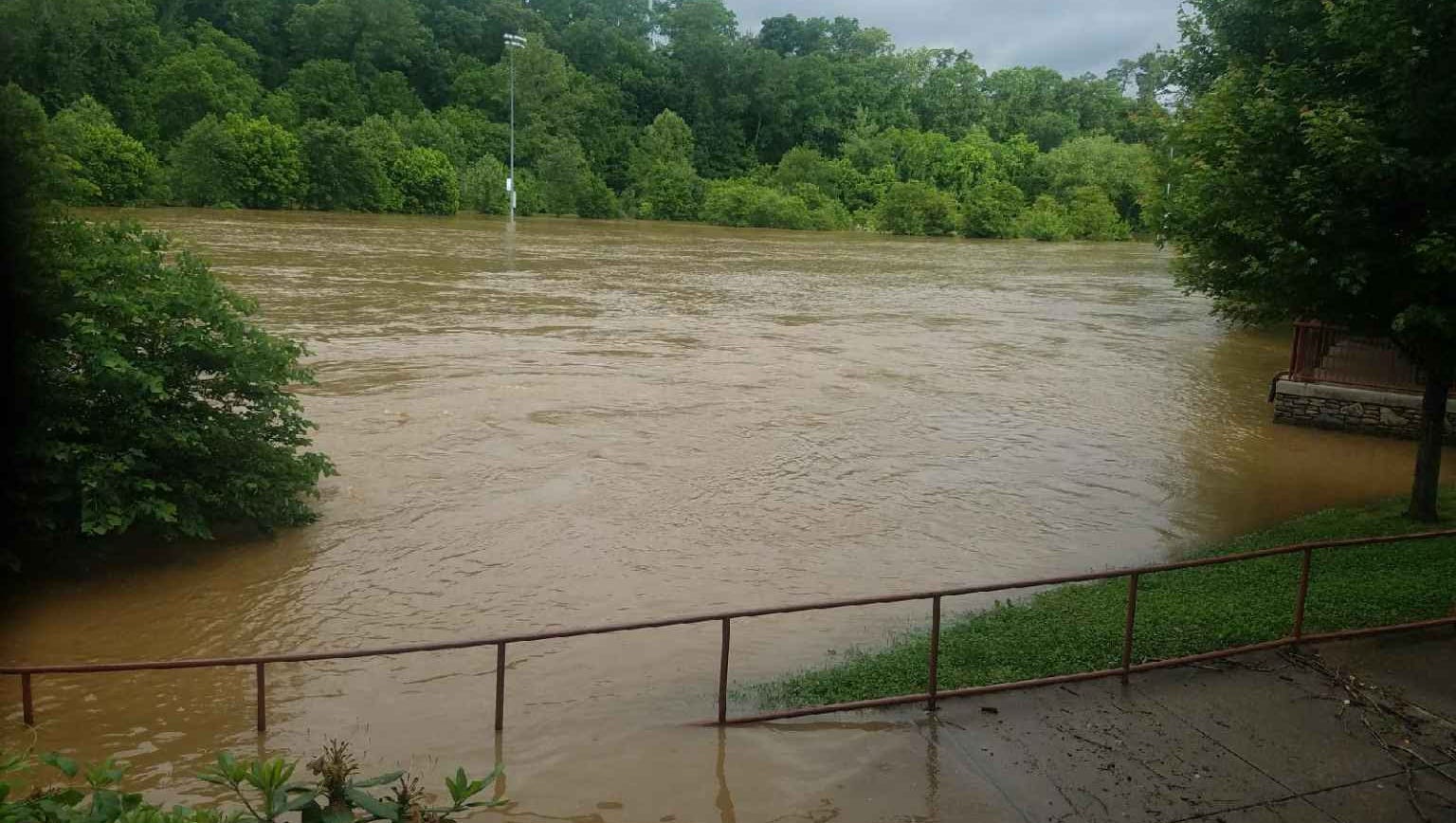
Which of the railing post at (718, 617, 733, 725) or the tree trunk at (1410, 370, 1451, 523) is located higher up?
the tree trunk at (1410, 370, 1451, 523)

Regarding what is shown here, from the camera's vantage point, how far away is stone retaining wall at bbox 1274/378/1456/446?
61.9ft

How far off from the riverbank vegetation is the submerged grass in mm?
6542

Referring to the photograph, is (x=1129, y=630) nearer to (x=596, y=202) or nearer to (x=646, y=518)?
(x=646, y=518)

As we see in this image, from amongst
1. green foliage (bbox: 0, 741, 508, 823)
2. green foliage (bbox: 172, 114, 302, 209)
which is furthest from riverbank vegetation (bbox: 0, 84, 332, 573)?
green foliage (bbox: 172, 114, 302, 209)

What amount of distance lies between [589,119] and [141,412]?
9335 cm

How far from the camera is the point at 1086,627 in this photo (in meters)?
9.58

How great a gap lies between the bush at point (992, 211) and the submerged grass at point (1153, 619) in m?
78.9

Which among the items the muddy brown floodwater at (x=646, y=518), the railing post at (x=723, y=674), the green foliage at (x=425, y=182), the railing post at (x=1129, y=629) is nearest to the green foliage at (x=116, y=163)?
the green foliage at (x=425, y=182)

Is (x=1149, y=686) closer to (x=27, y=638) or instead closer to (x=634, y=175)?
(x=27, y=638)

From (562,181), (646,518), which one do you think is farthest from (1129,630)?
(562,181)

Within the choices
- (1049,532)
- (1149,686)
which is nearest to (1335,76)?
(1049,532)

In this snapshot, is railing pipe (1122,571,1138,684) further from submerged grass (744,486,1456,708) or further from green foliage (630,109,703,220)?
green foliage (630,109,703,220)

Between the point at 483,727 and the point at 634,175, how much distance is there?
90943 mm

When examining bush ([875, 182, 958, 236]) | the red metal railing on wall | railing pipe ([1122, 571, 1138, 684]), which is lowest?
railing pipe ([1122, 571, 1138, 684])
